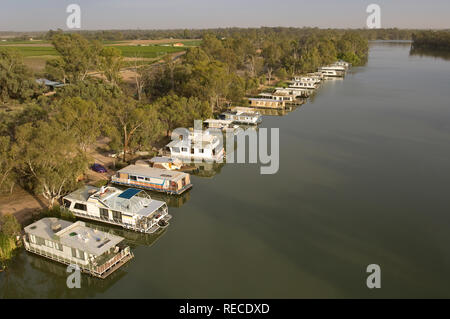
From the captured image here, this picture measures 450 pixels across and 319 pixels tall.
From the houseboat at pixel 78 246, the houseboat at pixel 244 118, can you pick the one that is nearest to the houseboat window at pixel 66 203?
the houseboat at pixel 78 246

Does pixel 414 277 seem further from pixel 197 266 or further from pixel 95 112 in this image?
pixel 95 112

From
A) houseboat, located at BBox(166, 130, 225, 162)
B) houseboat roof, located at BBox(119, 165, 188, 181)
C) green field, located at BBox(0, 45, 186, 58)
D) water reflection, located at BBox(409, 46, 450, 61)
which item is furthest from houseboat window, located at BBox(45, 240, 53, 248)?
water reflection, located at BBox(409, 46, 450, 61)

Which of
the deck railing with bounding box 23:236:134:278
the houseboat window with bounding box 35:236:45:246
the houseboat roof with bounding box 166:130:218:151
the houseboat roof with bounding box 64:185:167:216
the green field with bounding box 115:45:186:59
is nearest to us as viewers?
the deck railing with bounding box 23:236:134:278

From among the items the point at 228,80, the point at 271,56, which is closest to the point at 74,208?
the point at 228,80

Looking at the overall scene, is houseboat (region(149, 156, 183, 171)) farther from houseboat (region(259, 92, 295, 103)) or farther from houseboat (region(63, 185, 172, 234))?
→ houseboat (region(259, 92, 295, 103))

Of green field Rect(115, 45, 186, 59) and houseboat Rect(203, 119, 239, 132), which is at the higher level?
green field Rect(115, 45, 186, 59)

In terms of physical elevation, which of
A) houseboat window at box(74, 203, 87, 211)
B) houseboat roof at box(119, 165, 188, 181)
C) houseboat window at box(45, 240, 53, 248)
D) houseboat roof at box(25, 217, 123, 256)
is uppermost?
houseboat roof at box(119, 165, 188, 181)

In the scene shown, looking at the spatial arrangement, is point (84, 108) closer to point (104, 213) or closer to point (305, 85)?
point (104, 213)

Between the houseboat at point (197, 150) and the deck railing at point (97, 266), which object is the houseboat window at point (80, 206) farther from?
the houseboat at point (197, 150)
